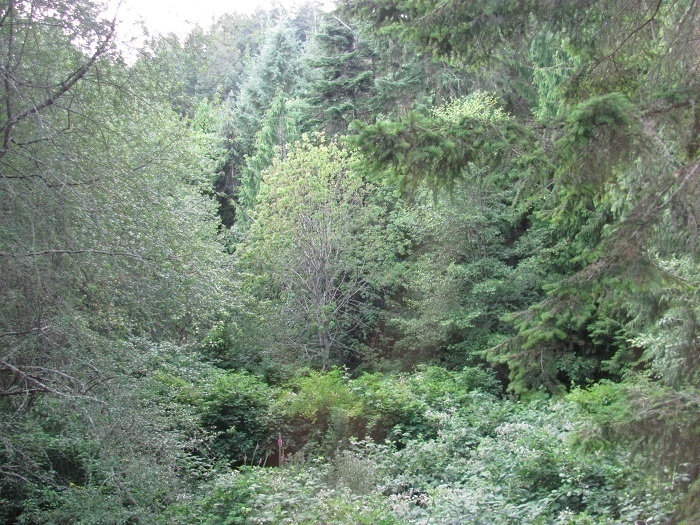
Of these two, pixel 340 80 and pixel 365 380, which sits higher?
pixel 340 80

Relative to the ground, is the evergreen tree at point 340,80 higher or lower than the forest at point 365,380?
higher

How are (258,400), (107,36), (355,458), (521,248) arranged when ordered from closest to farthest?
(107,36) < (355,458) < (258,400) < (521,248)

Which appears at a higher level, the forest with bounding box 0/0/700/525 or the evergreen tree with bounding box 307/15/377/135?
the evergreen tree with bounding box 307/15/377/135

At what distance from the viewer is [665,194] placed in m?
4.02

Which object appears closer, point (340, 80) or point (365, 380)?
point (365, 380)

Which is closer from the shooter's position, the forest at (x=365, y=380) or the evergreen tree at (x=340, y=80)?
the forest at (x=365, y=380)

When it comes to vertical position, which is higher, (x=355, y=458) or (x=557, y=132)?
(x=557, y=132)

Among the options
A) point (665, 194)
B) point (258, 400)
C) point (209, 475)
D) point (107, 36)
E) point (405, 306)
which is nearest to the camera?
point (665, 194)

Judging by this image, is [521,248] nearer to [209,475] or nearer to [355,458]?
[355,458]

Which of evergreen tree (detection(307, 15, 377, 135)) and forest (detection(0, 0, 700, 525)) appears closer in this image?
forest (detection(0, 0, 700, 525))

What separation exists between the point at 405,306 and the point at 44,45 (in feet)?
46.5

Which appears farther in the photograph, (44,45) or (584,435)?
(44,45)

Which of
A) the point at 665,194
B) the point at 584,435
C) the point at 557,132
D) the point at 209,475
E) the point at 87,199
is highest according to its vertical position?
the point at 557,132

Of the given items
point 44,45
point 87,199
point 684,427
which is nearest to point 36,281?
point 87,199
